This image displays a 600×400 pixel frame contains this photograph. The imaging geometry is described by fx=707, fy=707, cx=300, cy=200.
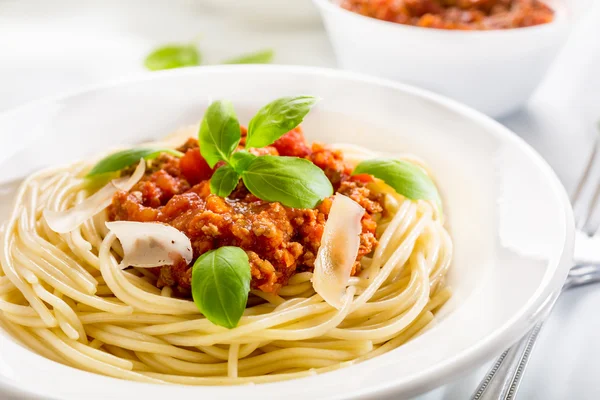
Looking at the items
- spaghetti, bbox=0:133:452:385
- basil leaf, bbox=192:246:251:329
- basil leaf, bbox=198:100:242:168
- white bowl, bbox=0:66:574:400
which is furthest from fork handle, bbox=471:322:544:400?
basil leaf, bbox=198:100:242:168

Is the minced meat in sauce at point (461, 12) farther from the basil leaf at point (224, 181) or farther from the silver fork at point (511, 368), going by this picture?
the basil leaf at point (224, 181)

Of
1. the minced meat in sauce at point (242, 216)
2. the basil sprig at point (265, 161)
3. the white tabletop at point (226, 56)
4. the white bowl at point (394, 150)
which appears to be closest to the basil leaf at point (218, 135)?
the basil sprig at point (265, 161)

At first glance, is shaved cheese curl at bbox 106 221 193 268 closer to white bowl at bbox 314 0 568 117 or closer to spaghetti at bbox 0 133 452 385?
spaghetti at bbox 0 133 452 385

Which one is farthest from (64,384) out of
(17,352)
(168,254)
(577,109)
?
(577,109)

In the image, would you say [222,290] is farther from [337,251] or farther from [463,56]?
[463,56]

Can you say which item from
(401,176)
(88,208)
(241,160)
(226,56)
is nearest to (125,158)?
(88,208)
